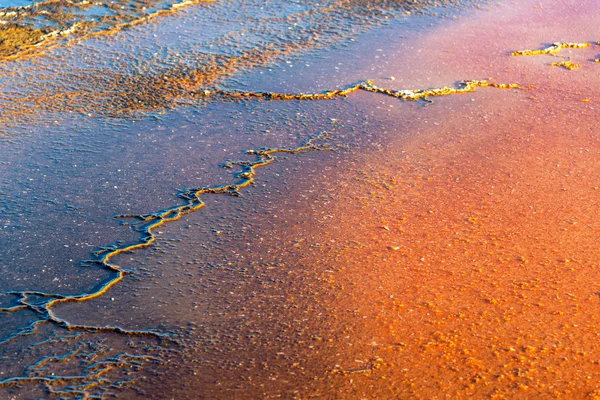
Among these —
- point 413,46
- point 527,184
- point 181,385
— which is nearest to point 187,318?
point 181,385

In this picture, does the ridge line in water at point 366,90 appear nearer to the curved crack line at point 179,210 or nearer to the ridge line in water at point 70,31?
the curved crack line at point 179,210

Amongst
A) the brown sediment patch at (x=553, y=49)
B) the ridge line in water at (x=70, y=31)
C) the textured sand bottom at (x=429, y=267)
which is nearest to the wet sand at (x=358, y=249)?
the textured sand bottom at (x=429, y=267)

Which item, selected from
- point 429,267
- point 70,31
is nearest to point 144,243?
point 429,267

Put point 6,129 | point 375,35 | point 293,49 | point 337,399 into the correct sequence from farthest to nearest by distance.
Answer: point 375,35 < point 293,49 < point 6,129 < point 337,399

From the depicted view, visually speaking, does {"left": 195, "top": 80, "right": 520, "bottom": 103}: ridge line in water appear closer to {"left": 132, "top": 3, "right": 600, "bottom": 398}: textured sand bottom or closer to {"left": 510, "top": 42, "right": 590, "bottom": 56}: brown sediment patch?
{"left": 132, "top": 3, "right": 600, "bottom": 398}: textured sand bottom

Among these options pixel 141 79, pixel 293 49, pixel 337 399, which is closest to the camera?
pixel 337 399

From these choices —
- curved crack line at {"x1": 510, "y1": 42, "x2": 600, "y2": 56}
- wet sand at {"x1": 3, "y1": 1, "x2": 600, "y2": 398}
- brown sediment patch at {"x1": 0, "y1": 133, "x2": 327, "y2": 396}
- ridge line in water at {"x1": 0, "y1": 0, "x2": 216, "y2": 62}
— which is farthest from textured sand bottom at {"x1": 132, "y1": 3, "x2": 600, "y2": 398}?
ridge line in water at {"x1": 0, "y1": 0, "x2": 216, "y2": 62}

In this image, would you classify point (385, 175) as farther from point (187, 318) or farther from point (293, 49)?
point (293, 49)
